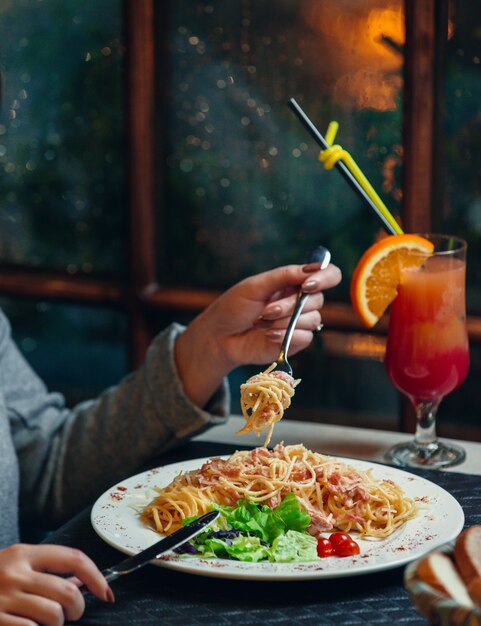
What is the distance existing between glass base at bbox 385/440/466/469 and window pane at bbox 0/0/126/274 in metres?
1.33

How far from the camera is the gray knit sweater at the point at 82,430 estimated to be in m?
1.90

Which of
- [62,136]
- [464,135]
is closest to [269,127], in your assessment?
[464,135]

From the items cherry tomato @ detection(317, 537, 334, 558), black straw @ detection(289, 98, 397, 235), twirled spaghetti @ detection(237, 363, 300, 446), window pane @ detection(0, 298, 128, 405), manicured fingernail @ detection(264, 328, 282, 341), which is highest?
black straw @ detection(289, 98, 397, 235)

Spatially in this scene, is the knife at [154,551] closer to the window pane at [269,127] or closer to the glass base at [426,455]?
the glass base at [426,455]

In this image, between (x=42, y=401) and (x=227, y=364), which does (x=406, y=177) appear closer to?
(x=227, y=364)

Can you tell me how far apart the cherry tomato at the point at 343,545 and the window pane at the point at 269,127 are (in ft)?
4.41

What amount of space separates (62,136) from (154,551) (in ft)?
6.34

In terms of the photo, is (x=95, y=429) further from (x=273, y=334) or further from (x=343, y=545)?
(x=343, y=545)

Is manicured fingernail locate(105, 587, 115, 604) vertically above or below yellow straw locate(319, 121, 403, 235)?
below

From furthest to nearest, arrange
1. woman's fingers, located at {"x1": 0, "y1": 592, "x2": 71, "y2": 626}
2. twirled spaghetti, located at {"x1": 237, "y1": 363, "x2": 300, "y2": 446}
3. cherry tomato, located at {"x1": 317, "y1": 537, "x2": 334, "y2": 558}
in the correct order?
twirled spaghetti, located at {"x1": 237, "y1": 363, "x2": 300, "y2": 446}
cherry tomato, located at {"x1": 317, "y1": 537, "x2": 334, "y2": 558}
woman's fingers, located at {"x1": 0, "y1": 592, "x2": 71, "y2": 626}

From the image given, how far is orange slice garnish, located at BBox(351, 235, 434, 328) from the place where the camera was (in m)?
1.73

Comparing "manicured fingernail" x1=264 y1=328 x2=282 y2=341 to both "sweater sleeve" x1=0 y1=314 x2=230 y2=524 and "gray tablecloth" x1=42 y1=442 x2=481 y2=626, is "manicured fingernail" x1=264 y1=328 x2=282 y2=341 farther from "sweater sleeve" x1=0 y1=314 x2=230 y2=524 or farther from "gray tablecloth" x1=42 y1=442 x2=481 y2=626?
"gray tablecloth" x1=42 y1=442 x2=481 y2=626

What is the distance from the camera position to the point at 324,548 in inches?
50.3

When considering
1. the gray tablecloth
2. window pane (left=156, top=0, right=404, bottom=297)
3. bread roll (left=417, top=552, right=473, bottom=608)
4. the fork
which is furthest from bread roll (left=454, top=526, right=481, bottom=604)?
window pane (left=156, top=0, right=404, bottom=297)
